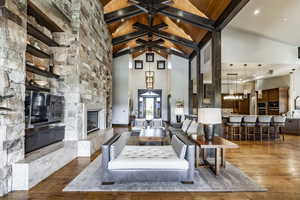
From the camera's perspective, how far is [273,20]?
615cm

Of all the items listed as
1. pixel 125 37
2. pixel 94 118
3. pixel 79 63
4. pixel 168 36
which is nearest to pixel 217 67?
pixel 168 36

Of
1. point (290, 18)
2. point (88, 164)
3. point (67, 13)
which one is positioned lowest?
point (88, 164)

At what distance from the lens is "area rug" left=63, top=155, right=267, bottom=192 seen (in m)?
2.81

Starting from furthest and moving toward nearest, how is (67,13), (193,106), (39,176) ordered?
(193,106) → (67,13) → (39,176)

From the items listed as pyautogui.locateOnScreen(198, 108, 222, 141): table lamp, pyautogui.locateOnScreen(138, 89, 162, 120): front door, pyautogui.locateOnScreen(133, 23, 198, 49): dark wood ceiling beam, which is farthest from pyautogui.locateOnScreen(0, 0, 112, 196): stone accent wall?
pyautogui.locateOnScreen(138, 89, 162, 120): front door

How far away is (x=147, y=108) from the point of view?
14508 mm

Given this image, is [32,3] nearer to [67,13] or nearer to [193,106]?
[67,13]

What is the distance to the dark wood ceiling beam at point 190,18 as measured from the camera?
22.0 ft

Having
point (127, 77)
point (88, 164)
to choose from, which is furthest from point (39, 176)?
point (127, 77)

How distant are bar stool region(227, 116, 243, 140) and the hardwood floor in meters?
2.13

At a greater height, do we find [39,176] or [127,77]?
[127,77]

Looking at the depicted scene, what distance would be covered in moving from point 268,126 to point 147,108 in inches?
348

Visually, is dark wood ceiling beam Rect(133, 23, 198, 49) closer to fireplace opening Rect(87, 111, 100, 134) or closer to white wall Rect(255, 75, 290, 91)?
fireplace opening Rect(87, 111, 100, 134)

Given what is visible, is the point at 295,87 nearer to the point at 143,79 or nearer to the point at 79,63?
the point at 143,79
